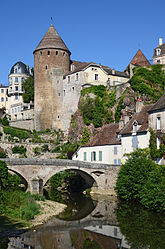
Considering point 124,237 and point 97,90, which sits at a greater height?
point 97,90

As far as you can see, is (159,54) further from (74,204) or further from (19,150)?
(74,204)

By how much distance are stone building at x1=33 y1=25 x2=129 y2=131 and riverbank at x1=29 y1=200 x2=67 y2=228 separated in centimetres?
2456

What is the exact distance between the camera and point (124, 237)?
17.7 m

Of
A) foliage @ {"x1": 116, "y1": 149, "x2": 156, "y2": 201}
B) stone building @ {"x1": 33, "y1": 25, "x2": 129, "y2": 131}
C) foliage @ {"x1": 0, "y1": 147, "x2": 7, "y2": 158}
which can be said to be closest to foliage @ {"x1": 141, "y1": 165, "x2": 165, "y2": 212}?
foliage @ {"x1": 116, "y1": 149, "x2": 156, "y2": 201}

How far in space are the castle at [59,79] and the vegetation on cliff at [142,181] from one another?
69.5 feet

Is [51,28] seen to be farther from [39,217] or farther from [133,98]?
[39,217]

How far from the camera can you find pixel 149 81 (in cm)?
4094

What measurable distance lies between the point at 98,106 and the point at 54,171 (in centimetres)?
1673

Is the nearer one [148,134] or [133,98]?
[148,134]

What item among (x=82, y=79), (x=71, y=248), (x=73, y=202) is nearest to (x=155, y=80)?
(x=82, y=79)

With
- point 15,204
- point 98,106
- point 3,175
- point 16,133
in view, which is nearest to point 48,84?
point 16,133

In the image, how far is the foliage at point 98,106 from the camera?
42.8m

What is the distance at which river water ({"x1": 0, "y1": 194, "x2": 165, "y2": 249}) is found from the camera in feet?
54.7

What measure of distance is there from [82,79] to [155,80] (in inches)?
439
